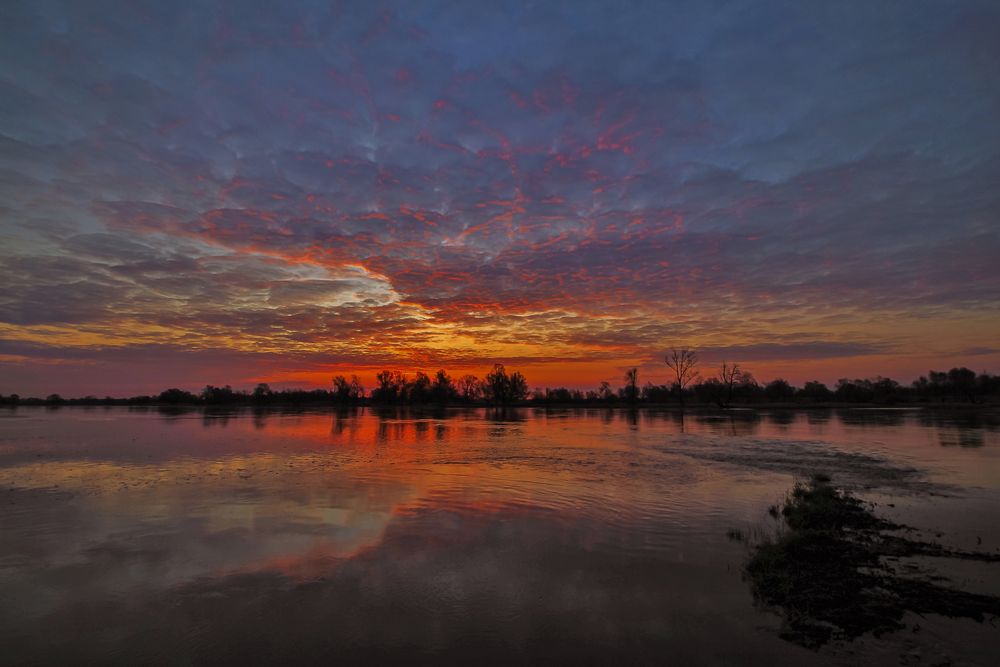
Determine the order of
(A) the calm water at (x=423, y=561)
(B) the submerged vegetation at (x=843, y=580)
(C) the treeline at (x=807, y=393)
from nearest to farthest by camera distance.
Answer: (A) the calm water at (x=423, y=561) → (B) the submerged vegetation at (x=843, y=580) → (C) the treeline at (x=807, y=393)

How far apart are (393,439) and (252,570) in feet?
93.3

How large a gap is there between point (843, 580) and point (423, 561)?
724 cm

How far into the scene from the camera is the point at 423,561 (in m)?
10.0

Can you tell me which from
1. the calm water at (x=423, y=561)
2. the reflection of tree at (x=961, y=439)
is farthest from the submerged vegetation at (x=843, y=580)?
the reflection of tree at (x=961, y=439)

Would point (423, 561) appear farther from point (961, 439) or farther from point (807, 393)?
point (807, 393)

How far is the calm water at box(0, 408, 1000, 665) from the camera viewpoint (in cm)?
671

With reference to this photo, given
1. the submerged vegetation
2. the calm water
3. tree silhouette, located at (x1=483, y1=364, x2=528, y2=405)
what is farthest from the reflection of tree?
tree silhouette, located at (x1=483, y1=364, x2=528, y2=405)

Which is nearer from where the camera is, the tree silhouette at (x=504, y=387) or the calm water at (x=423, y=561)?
the calm water at (x=423, y=561)

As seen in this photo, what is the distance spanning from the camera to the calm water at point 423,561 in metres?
6.71

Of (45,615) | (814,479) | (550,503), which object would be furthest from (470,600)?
(814,479)

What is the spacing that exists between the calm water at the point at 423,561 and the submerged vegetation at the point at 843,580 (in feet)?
1.13

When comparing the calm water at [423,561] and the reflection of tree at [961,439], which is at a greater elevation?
the reflection of tree at [961,439]

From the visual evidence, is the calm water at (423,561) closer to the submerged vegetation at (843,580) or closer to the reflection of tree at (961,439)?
the submerged vegetation at (843,580)

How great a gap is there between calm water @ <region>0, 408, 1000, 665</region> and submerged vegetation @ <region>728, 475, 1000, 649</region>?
1.13 ft
